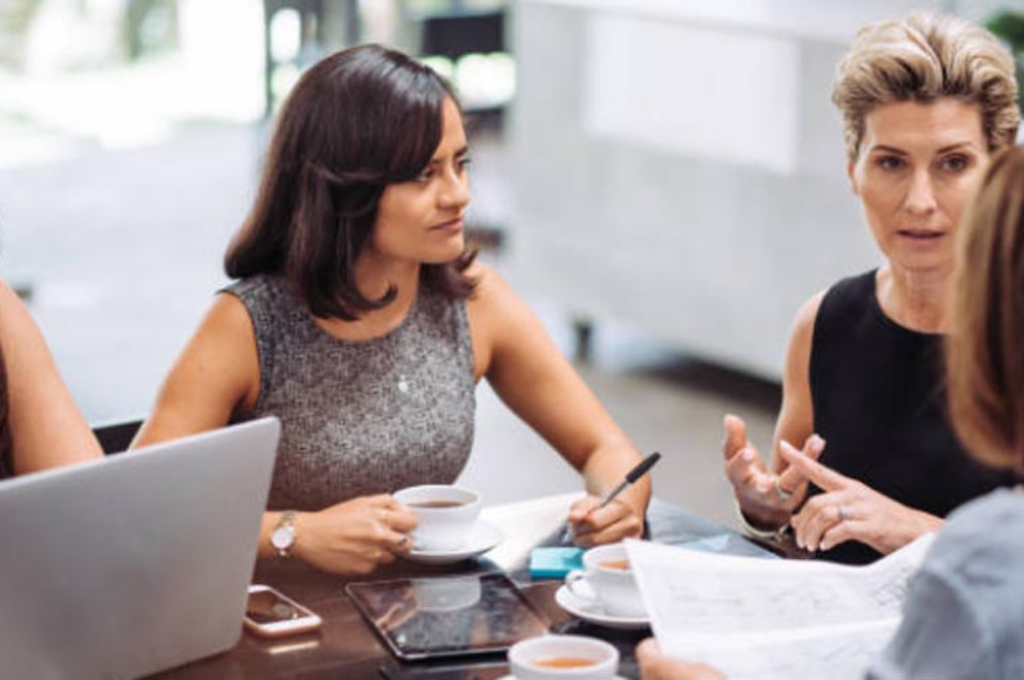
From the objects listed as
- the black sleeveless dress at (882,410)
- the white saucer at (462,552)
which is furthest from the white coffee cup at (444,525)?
the black sleeveless dress at (882,410)

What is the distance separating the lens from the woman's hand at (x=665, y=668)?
5.34 feet

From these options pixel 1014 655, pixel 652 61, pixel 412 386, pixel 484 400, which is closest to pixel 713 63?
pixel 652 61

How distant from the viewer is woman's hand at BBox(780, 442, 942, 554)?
2.05 metres

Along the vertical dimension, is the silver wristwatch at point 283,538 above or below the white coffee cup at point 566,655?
below

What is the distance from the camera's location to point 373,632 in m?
1.91

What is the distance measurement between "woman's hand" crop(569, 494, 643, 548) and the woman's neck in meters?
0.47

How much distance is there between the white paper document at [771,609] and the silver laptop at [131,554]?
1.27ft

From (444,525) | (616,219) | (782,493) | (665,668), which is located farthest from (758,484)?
(616,219)

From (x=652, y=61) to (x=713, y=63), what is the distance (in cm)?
23

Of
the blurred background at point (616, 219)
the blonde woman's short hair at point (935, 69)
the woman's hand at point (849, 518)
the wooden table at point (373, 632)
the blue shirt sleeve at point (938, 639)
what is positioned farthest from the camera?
the blurred background at point (616, 219)

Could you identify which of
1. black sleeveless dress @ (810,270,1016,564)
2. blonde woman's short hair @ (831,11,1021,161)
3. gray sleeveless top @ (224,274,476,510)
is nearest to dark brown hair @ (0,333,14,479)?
gray sleeveless top @ (224,274,476,510)

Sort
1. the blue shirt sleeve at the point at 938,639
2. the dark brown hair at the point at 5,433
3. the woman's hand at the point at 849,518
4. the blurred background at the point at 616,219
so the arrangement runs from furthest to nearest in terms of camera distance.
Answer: the blurred background at the point at 616,219 < the dark brown hair at the point at 5,433 < the woman's hand at the point at 849,518 < the blue shirt sleeve at the point at 938,639

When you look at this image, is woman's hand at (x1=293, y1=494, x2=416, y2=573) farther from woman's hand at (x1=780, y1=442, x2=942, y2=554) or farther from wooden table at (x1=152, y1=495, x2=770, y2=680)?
woman's hand at (x1=780, y1=442, x2=942, y2=554)

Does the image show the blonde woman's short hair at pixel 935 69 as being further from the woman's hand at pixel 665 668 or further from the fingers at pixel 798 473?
the woman's hand at pixel 665 668
